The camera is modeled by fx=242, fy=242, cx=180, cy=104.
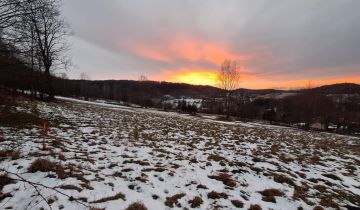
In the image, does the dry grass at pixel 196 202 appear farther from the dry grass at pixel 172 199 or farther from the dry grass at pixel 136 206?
the dry grass at pixel 136 206

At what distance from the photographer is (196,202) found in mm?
5770

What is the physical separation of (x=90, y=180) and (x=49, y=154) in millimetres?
2320

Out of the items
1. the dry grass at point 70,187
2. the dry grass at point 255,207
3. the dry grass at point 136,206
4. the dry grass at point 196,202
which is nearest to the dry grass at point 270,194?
the dry grass at point 255,207

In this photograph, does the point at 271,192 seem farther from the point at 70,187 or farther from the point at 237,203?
the point at 70,187

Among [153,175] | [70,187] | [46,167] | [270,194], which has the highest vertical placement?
[46,167]

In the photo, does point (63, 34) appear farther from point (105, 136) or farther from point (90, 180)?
point (90, 180)

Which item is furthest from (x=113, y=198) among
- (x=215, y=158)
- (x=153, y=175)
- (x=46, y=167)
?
(x=215, y=158)

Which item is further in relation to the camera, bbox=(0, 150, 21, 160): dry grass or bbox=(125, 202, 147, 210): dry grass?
bbox=(0, 150, 21, 160): dry grass

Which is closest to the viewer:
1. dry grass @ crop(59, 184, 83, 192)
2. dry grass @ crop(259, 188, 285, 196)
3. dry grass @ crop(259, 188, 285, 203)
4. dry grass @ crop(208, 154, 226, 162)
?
dry grass @ crop(59, 184, 83, 192)

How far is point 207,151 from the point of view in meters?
11.1

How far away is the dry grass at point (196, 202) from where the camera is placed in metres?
5.64

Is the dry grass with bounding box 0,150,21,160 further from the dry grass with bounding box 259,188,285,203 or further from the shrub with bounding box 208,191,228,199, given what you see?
the dry grass with bounding box 259,188,285,203

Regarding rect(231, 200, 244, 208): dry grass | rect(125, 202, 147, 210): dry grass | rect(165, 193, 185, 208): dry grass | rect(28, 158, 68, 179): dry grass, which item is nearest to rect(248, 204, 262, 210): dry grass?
rect(231, 200, 244, 208): dry grass

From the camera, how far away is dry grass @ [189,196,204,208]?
18.5ft
